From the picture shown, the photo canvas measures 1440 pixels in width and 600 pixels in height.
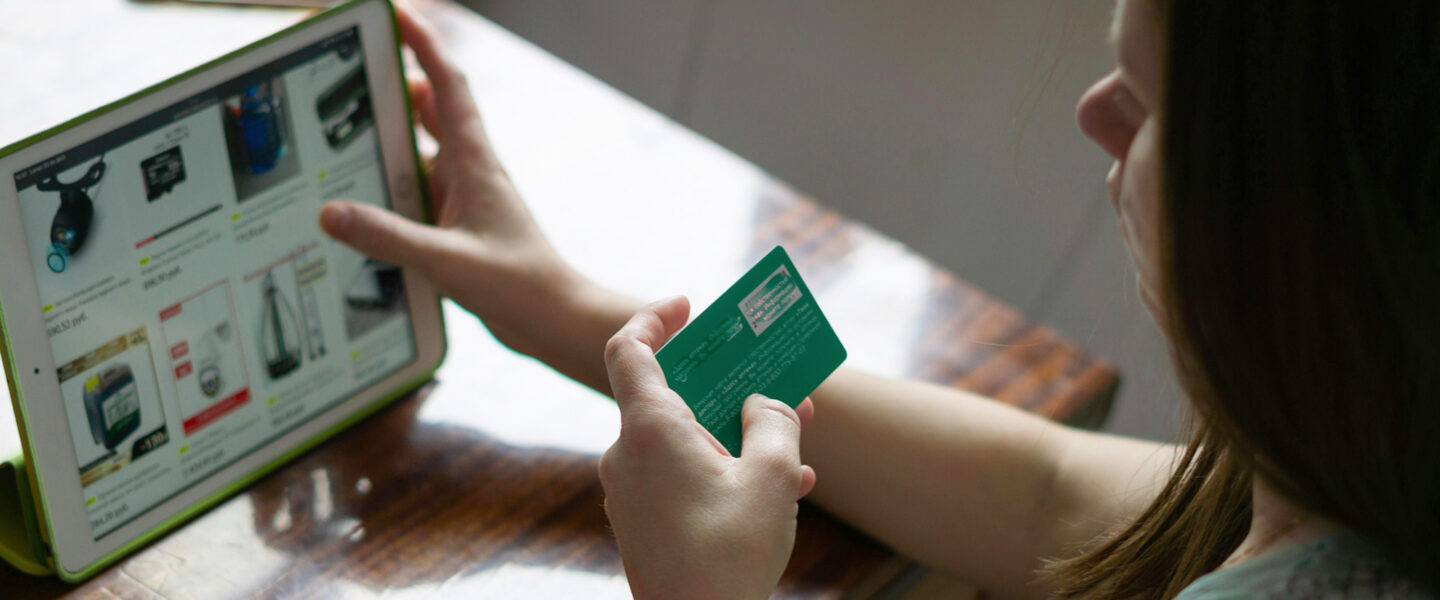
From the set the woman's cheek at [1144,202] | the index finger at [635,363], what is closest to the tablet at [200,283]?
the index finger at [635,363]

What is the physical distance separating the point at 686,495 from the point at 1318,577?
239mm

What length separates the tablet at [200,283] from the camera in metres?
0.50

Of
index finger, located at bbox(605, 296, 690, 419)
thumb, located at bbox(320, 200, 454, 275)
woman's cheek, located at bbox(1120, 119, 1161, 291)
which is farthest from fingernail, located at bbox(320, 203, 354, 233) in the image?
woman's cheek, located at bbox(1120, 119, 1161, 291)

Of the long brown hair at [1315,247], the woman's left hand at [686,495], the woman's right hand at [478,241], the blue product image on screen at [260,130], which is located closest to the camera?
the long brown hair at [1315,247]

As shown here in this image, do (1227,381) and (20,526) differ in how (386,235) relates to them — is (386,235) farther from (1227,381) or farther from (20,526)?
(1227,381)

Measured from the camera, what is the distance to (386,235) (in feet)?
2.10

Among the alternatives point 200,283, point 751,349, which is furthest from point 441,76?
point 751,349

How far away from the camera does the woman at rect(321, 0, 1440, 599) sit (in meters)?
0.32

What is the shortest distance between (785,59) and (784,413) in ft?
1.08

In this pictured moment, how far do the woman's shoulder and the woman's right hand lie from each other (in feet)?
1.22

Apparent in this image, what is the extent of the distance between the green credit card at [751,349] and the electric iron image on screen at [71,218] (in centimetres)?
27

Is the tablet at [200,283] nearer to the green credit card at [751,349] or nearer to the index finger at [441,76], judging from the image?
the index finger at [441,76]

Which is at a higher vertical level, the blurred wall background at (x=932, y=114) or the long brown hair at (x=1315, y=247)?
the long brown hair at (x=1315, y=247)

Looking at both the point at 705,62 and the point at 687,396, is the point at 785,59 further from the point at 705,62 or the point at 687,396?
the point at 687,396
